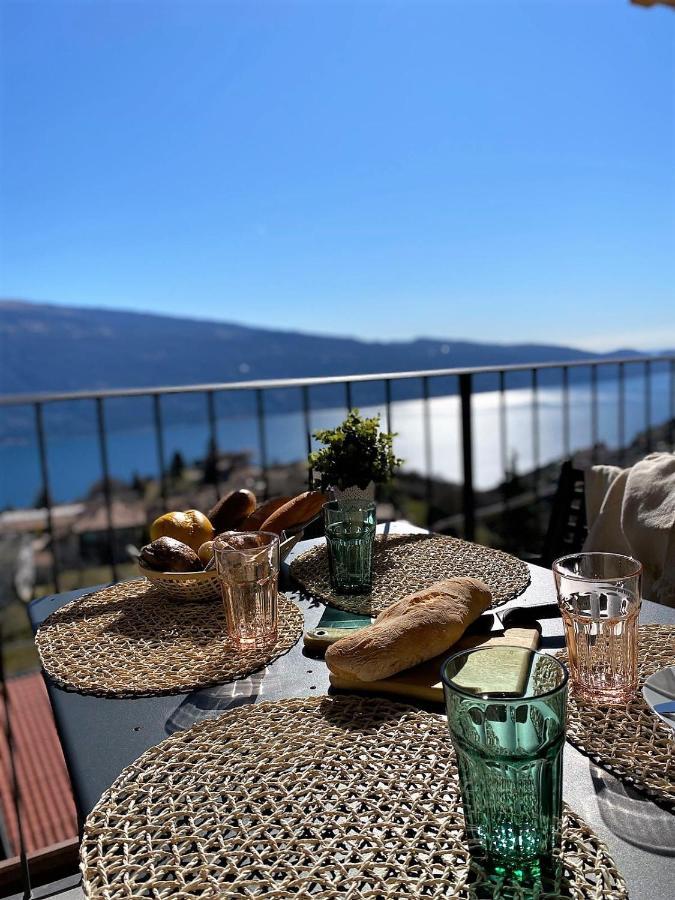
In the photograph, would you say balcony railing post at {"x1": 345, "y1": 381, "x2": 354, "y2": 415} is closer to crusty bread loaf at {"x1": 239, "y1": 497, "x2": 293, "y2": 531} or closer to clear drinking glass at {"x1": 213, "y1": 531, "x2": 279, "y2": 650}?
crusty bread loaf at {"x1": 239, "y1": 497, "x2": 293, "y2": 531}

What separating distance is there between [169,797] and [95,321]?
26472 mm

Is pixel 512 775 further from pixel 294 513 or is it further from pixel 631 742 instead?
pixel 294 513

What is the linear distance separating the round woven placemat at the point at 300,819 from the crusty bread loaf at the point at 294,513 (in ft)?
1.90

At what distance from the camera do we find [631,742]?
2.14 ft

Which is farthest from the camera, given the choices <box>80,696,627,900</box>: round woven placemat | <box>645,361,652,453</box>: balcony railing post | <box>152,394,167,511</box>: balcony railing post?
<box>645,361,652,453</box>: balcony railing post

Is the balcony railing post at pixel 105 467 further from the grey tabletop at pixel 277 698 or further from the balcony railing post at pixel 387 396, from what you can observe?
the grey tabletop at pixel 277 698

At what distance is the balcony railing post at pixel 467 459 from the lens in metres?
3.36

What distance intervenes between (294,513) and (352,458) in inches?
12.4

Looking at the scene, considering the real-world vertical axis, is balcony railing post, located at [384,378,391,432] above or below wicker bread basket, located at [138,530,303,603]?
above

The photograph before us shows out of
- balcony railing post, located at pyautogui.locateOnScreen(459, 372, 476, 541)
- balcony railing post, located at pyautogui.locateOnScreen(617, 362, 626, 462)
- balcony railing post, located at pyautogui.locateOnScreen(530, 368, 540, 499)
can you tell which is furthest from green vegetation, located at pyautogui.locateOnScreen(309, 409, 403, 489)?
balcony railing post, located at pyautogui.locateOnScreen(617, 362, 626, 462)

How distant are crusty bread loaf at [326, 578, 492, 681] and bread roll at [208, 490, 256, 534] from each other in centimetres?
53

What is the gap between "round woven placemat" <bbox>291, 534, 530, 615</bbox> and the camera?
3.66 ft

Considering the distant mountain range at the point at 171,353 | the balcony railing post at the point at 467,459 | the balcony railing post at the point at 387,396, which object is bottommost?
the balcony railing post at the point at 467,459

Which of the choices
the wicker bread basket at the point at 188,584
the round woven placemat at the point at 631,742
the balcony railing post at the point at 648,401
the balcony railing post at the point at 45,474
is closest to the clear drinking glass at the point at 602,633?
the round woven placemat at the point at 631,742
